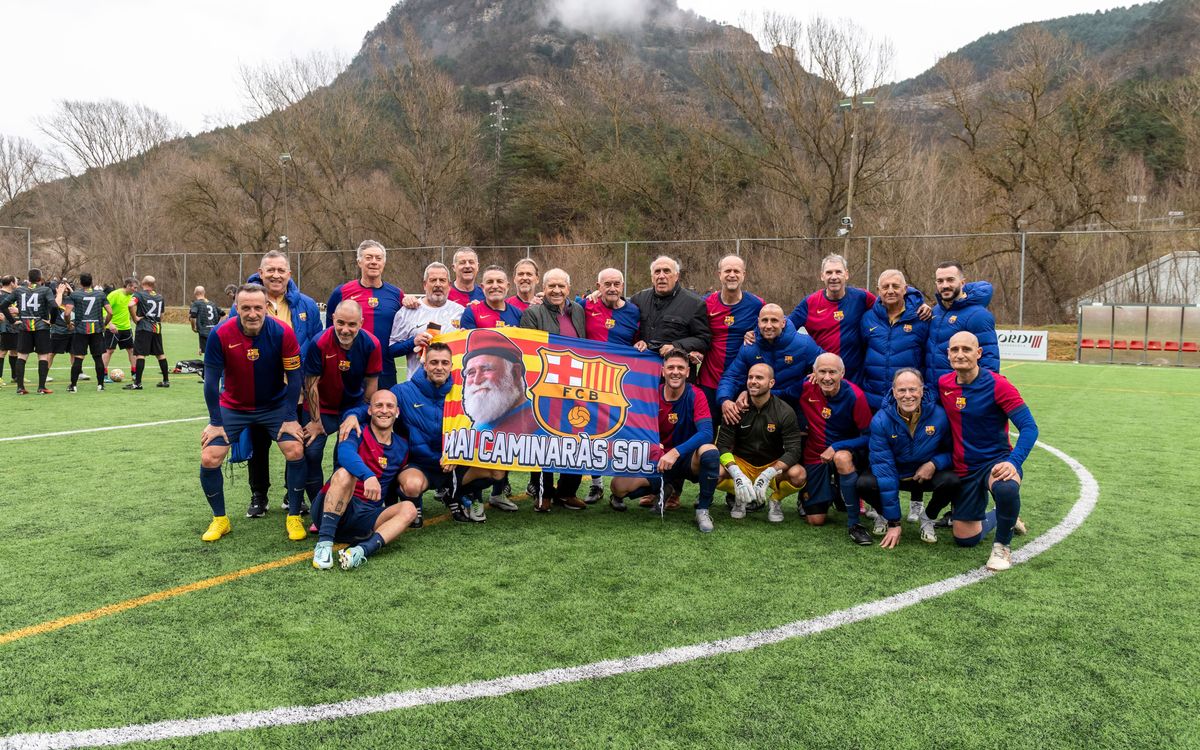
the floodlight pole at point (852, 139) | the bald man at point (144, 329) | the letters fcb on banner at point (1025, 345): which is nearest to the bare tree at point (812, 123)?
the floodlight pole at point (852, 139)

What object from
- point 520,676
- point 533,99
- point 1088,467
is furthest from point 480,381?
point 533,99

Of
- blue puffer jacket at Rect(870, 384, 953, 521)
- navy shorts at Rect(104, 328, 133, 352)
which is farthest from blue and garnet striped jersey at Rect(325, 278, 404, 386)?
navy shorts at Rect(104, 328, 133, 352)

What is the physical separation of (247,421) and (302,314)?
123cm

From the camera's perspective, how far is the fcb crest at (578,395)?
6066 mm

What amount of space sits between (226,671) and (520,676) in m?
1.26

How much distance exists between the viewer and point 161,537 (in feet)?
17.8

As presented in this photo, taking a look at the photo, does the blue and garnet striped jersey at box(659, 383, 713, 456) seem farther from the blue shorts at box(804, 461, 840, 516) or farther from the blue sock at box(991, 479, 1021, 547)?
the blue sock at box(991, 479, 1021, 547)

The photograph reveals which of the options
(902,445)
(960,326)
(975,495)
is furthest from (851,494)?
(960,326)

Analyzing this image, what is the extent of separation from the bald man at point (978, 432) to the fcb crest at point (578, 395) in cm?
231

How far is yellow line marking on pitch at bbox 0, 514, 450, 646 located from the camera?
3826 millimetres

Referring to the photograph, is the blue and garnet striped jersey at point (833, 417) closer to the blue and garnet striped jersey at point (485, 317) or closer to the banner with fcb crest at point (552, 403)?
the banner with fcb crest at point (552, 403)

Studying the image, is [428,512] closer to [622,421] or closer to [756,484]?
[622,421]

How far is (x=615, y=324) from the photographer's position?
656cm

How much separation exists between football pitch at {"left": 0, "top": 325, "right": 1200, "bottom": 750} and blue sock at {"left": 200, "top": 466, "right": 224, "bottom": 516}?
23 centimetres
